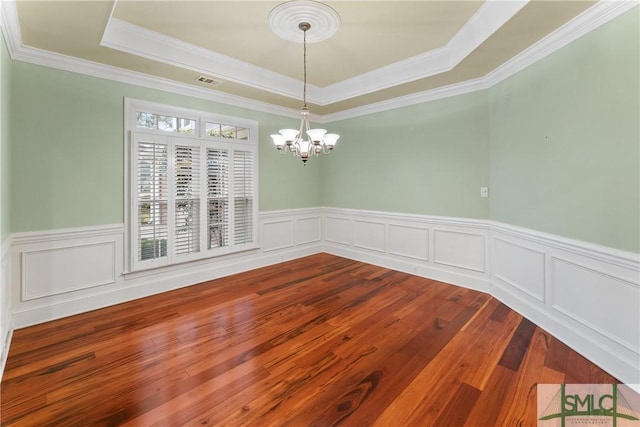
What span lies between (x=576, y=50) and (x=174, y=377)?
423cm

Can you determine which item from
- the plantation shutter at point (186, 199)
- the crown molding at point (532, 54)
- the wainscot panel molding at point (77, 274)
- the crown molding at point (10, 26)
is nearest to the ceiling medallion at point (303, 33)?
the plantation shutter at point (186, 199)

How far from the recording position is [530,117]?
10.1 feet

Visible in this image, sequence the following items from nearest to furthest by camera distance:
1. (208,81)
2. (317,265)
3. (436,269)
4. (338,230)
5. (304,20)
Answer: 1. (304,20)
2. (208,81)
3. (436,269)
4. (317,265)
5. (338,230)

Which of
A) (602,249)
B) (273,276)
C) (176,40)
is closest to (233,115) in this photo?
(176,40)

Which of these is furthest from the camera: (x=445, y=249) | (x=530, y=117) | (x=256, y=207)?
(x=256, y=207)

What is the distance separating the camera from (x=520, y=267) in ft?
10.8

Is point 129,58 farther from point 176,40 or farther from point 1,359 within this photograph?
point 1,359

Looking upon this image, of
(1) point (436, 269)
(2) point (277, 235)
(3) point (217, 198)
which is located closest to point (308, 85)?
(3) point (217, 198)

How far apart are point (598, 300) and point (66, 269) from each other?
5.08m

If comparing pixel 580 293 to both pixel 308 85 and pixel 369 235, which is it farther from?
pixel 308 85

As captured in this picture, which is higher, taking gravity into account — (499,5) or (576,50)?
(499,5)

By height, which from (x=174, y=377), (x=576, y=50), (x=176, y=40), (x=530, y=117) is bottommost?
(x=174, y=377)

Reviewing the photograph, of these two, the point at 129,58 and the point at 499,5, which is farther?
the point at 129,58

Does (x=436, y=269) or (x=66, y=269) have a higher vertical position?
(x=66, y=269)
